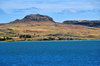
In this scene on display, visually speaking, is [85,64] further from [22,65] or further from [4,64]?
[4,64]

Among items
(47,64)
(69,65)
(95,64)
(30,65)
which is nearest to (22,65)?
(30,65)

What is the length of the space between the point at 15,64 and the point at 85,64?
17091mm

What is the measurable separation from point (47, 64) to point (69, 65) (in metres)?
5.65

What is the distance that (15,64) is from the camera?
7219 centimetres

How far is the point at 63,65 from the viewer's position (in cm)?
6950

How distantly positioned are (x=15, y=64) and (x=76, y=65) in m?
15.0

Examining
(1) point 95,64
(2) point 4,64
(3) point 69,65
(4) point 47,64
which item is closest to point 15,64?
(2) point 4,64

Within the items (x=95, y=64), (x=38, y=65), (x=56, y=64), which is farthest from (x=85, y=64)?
(x=38, y=65)

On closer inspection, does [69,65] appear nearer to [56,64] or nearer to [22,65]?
[56,64]

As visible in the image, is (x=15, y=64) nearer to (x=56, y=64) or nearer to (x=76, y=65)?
(x=56, y=64)

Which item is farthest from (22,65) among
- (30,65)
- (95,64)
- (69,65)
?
(95,64)

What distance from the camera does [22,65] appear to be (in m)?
69.6

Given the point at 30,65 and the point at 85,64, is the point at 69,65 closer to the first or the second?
the point at 85,64

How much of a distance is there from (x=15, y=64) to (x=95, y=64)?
19.5 m
